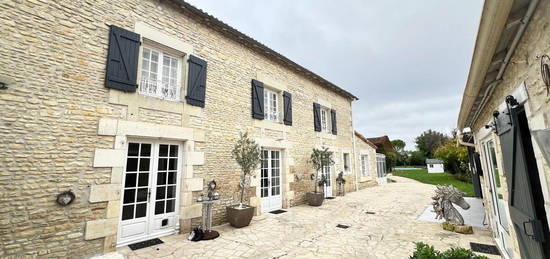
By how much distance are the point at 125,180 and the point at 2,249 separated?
1666mm

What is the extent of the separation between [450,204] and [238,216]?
5.19 meters

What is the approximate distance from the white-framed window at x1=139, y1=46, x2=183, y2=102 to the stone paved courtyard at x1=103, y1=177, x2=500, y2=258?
324 centimetres

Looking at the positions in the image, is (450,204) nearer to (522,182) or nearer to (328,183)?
(522,182)

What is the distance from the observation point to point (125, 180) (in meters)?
4.24

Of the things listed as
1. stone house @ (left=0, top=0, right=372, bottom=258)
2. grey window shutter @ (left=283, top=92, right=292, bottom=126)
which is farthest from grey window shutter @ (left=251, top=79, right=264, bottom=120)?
grey window shutter @ (left=283, top=92, right=292, bottom=126)

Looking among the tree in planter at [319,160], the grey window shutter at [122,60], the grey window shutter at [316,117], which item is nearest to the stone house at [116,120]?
the grey window shutter at [122,60]

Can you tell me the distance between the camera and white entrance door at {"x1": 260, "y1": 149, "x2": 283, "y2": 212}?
23.1ft

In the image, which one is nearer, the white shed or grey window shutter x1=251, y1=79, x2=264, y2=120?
grey window shutter x1=251, y1=79, x2=264, y2=120

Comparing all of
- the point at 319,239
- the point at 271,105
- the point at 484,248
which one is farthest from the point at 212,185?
the point at 484,248

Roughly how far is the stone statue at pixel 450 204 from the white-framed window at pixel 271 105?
5.30 metres

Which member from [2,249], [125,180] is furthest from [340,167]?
[2,249]

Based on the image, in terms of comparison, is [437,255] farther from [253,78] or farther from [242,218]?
[253,78]

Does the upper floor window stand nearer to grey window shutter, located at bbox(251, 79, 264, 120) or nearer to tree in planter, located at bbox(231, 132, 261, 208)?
grey window shutter, located at bbox(251, 79, 264, 120)

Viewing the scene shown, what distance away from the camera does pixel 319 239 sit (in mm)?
4441
